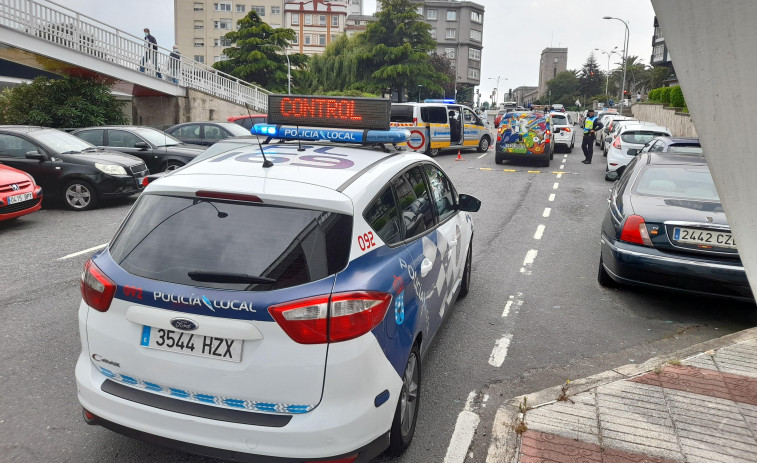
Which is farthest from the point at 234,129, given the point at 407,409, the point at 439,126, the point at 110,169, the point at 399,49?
the point at 399,49

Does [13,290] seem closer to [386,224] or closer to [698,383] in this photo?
[386,224]

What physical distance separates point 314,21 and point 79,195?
9624 cm

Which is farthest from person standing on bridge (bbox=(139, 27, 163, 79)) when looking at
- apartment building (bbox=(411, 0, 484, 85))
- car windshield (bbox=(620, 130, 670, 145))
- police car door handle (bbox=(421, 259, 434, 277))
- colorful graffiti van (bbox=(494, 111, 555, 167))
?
apartment building (bbox=(411, 0, 484, 85))

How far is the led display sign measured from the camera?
15.9 feet

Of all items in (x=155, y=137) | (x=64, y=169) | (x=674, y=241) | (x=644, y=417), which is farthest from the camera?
(x=155, y=137)

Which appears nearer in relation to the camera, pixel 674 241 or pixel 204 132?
pixel 674 241

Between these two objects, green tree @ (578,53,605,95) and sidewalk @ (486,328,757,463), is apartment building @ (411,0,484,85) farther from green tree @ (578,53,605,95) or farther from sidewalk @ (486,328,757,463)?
sidewalk @ (486,328,757,463)

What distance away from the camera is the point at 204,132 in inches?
656

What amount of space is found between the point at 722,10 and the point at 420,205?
255 centimetres

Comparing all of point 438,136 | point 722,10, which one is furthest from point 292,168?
point 438,136

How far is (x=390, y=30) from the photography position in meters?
55.5

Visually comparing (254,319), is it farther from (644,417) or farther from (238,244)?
(644,417)

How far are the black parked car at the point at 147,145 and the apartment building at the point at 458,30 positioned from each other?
3953 inches

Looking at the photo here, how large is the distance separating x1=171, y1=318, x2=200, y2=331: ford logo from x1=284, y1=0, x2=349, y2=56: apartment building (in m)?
Answer: 102
